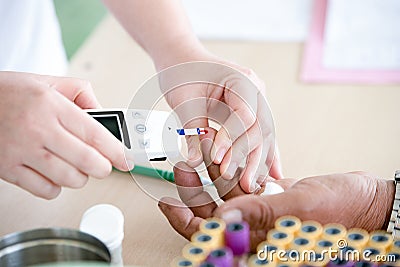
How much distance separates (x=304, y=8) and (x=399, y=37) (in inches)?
7.2

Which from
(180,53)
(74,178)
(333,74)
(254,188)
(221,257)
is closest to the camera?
(221,257)

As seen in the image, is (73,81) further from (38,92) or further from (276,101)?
(276,101)

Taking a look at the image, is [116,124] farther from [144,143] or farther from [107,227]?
[107,227]

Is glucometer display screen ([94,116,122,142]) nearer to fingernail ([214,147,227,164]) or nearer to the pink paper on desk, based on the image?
fingernail ([214,147,227,164])

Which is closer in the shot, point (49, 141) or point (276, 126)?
point (49, 141)

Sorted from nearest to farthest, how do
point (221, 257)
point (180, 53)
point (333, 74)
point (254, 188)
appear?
point (221, 257)
point (254, 188)
point (180, 53)
point (333, 74)

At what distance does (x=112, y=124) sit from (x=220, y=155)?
13 cm

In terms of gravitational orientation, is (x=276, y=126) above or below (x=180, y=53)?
below

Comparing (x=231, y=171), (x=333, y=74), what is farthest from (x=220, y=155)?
(x=333, y=74)

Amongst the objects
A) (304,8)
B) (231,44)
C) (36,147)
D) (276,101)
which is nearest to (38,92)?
(36,147)

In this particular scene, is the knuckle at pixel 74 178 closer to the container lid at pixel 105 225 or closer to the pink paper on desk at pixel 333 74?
the container lid at pixel 105 225

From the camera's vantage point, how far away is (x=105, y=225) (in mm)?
629

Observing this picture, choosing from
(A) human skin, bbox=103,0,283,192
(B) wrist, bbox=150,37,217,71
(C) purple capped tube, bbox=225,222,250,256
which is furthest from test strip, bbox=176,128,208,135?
(C) purple capped tube, bbox=225,222,250,256

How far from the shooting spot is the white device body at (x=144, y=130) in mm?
727
